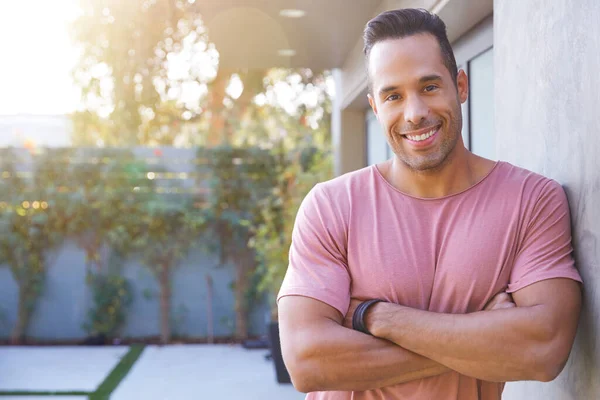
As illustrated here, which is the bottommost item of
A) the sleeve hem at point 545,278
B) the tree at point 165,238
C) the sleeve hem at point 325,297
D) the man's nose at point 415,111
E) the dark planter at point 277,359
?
the dark planter at point 277,359

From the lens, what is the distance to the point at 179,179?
695 cm

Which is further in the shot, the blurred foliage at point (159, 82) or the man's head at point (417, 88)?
the blurred foliage at point (159, 82)

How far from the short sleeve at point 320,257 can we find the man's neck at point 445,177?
0.18 meters

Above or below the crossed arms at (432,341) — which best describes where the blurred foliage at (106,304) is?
below

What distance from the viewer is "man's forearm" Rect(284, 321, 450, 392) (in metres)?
1.41

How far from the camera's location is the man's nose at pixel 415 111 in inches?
58.0

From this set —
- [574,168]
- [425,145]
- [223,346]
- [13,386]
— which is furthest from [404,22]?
[223,346]

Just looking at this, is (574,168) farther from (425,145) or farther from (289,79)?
(289,79)

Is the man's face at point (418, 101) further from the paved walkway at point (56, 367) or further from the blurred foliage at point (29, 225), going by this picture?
the blurred foliage at point (29, 225)

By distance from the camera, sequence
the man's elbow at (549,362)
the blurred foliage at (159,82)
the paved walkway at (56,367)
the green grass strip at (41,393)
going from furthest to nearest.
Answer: the blurred foliage at (159,82)
the paved walkway at (56,367)
the green grass strip at (41,393)
the man's elbow at (549,362)

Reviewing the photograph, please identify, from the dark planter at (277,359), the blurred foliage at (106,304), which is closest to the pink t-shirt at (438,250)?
the dark planter at (277,359)

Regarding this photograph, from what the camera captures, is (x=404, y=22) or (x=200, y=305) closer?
(x=404, y=22)

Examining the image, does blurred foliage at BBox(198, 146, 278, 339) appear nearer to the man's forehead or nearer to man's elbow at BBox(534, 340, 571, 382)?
the man's forehead

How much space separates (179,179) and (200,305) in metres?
1.32
